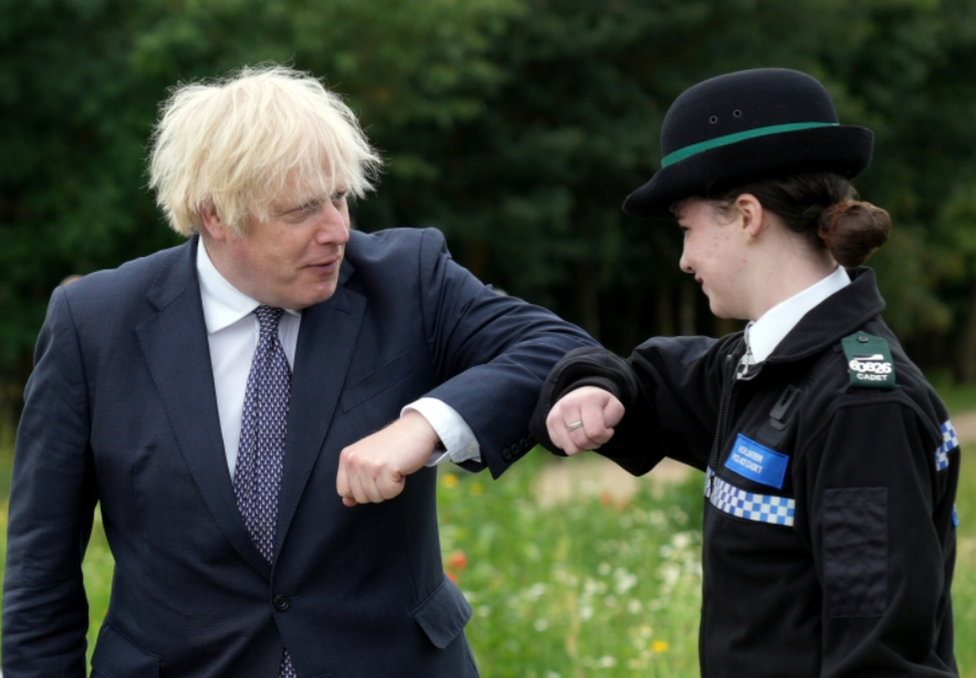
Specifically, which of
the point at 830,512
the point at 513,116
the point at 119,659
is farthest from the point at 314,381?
the point at 513,116

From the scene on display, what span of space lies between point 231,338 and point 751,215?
1.04 metres

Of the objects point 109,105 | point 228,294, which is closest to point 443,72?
point 109,105

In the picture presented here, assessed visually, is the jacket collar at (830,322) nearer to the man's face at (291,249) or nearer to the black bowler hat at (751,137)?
the black bowler hat at (751,137)

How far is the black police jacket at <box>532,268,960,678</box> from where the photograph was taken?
1.79 meters

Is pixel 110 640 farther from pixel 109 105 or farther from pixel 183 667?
pixel 109 105

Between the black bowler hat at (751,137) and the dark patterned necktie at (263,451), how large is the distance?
780 millimetres

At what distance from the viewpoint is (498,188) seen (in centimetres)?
1834

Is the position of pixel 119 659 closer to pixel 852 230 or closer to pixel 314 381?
pixel 314 381

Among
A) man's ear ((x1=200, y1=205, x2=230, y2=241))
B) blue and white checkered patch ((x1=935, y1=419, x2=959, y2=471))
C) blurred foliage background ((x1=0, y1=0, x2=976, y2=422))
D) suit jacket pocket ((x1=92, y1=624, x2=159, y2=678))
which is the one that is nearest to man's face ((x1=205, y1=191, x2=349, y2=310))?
man's ear ((x1=200, y1=205, x2=230, y2=241))

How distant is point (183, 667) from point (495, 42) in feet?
51.9

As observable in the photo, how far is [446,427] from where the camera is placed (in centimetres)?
226

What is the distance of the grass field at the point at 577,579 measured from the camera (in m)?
3.96

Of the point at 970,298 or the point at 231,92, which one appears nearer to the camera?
the point at 231,92

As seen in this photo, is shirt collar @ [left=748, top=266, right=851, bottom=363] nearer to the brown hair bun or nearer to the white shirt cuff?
the brown hair bun
